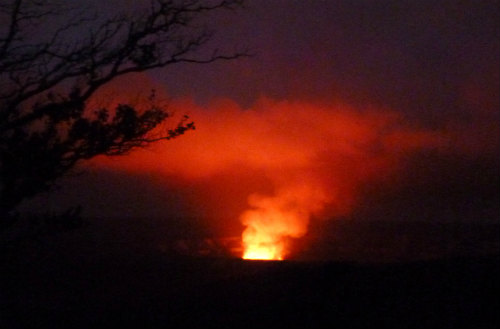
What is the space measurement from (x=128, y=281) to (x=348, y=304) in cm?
1305

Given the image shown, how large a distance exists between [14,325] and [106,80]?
25.4 ft

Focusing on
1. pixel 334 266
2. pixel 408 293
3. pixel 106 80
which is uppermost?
pixel 106 80

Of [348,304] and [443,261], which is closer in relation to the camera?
[348,304]

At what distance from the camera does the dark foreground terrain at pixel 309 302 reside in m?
12.1

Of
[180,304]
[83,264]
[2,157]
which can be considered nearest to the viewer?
[2,157]

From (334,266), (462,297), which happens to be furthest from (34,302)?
(462,297)

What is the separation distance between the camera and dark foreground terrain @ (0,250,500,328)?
12.1 metres

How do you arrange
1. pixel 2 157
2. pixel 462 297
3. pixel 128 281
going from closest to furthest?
1. pixel 2 157
2. pixel 462 297
3. pixel 128 281

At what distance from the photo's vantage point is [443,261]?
1569cm

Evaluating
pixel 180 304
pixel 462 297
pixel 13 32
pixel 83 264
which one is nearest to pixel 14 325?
pixel 180 304

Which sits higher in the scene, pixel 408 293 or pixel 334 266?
pixel 334 266

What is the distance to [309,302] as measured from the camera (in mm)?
13648

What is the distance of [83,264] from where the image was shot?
1134 inches

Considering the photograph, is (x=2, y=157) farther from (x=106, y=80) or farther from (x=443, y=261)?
(x=443, y=261)
